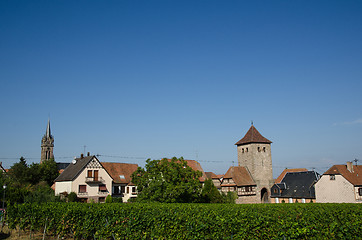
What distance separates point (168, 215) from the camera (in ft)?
53.1

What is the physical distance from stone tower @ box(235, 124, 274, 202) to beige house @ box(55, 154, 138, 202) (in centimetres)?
2293

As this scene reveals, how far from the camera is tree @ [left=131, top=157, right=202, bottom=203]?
92.3 feet

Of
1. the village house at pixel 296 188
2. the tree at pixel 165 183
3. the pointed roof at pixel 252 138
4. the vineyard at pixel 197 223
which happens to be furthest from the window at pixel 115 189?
the vineyard at pixel 197 223

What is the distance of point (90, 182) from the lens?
4519 centimetres

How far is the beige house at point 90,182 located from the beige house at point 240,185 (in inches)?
656

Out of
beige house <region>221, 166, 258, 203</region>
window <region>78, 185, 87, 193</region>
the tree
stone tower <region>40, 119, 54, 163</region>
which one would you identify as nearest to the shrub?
window <region>78, 185, 87, 193</region>

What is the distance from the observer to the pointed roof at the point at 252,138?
58.1 metres

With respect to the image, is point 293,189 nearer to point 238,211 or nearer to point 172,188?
point 172,188

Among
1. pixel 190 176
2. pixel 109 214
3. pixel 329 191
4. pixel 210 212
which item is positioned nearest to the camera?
pixel 210 212

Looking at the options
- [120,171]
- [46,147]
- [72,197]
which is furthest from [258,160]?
[46,147]

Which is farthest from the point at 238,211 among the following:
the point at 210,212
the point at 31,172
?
the point at 31,172

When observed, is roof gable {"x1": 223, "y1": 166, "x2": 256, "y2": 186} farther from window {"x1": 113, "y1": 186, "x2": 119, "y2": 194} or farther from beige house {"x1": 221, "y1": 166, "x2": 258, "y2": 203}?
window {"x1": 113, "y1": 186, "x2": 119, "y2": 194}

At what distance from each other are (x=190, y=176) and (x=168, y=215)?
14.3 meters

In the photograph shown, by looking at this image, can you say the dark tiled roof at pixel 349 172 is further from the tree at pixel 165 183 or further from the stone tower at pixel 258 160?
the tree at pixel 165 183
